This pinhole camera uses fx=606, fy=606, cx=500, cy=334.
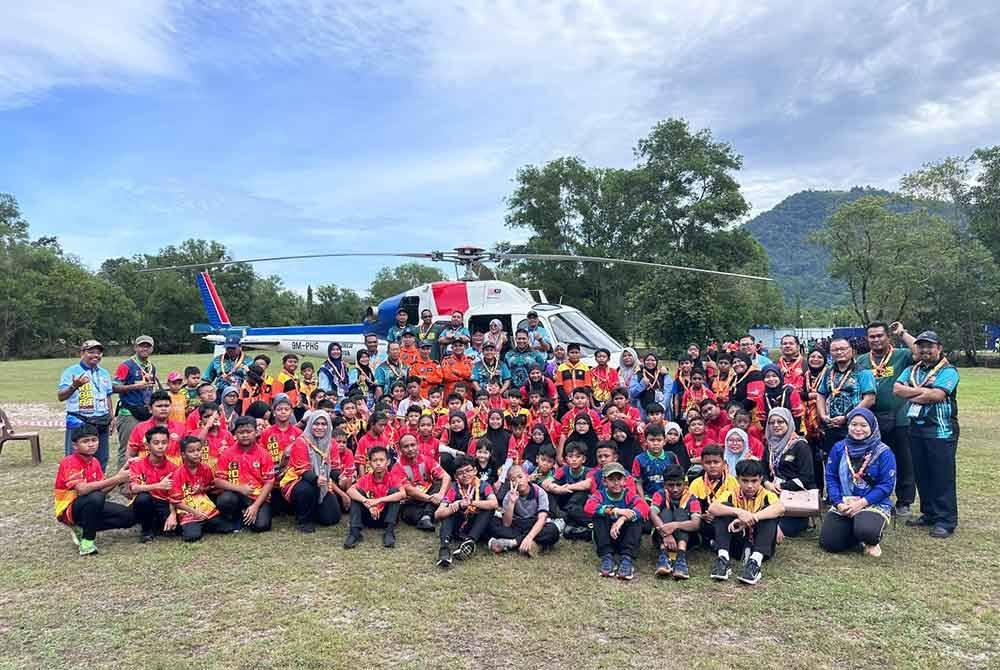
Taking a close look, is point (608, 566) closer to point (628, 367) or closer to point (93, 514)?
point (628, 367)

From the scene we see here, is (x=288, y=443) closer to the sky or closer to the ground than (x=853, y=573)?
closer to the sky

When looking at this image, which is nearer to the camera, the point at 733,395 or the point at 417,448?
the point at 417,448

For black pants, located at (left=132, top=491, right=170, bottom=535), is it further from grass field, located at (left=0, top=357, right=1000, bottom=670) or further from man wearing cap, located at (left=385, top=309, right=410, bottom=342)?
man wearing cap, located at (left=385, top=309, right=410, bottom=342)

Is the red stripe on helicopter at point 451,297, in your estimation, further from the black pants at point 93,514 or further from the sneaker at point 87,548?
the sneaker at point 87,548

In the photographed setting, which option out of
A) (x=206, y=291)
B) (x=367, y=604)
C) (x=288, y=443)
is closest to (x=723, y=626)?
(x=367, y=604)

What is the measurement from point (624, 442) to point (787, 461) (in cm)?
153

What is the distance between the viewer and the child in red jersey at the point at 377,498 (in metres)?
5.43

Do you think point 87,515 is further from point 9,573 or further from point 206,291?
point 206,291

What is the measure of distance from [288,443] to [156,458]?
114 cm

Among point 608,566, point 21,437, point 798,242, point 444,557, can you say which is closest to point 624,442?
point 608,566

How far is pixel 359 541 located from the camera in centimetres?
533

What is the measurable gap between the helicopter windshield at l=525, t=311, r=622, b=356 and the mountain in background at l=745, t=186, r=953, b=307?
105 meters

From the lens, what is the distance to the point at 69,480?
16.9ft

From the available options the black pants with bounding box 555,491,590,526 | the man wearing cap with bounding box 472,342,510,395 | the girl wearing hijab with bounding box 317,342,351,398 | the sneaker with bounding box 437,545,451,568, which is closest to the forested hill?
the man wearing cap with bounding box 472,342,510,395
